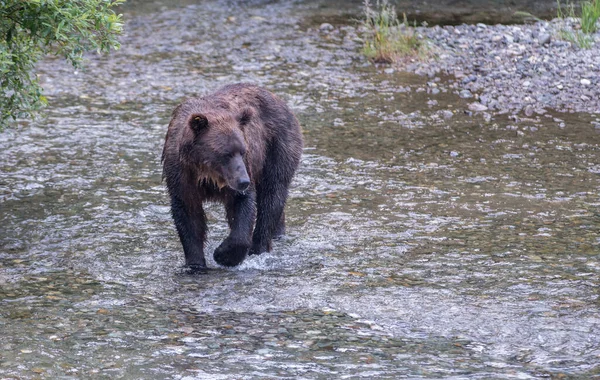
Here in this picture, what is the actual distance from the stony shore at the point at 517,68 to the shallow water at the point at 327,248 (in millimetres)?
444

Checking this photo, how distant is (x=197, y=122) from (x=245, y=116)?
45 centimetres

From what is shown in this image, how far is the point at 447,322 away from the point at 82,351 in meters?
2.44

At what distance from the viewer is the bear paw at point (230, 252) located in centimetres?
744

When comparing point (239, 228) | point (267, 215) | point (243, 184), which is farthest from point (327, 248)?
point (243, 184)

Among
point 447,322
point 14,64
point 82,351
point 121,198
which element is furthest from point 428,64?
point 82,351

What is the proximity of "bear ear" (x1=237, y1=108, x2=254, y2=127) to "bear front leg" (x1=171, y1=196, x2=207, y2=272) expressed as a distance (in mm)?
801

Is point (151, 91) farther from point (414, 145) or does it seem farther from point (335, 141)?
point (414, 145)

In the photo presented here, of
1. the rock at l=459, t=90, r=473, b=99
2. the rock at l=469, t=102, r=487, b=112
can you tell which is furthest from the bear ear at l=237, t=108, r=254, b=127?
the rock at l=459, t=90, r=473, b=99

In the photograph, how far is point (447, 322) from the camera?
6395mm

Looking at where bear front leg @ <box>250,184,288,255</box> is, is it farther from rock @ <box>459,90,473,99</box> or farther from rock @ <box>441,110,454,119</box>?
rock @ <box>459,90,473,99</box>

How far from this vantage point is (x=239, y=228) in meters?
7.45

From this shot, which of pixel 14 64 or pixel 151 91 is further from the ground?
pixel 14 64

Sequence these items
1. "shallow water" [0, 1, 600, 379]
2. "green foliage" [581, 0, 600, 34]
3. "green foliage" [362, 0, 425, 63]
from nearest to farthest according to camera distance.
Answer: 1. "shallow water" [0, 1, 600, 379]
2. "green foliage" [581, 0, 600, 34]
3. "green foliage" [362, 0, 425, 63]

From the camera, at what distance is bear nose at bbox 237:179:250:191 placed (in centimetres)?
699
